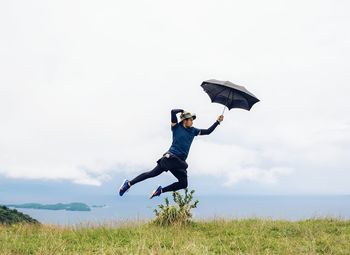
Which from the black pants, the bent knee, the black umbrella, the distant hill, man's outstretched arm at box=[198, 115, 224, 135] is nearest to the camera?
the black pants

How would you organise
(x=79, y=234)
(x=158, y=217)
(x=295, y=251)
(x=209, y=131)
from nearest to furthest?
(x=295, y=251), (x=79, y=234), (x=209, y=131), (x=158, y=217)

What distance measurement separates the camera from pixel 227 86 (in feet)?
46.4

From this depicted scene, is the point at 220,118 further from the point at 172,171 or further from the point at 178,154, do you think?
the point at 172,171

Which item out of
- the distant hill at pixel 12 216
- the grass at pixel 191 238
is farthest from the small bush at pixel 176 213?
the distant hill at pixel 12 216

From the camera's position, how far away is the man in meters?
13.8

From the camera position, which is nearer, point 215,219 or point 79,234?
point 79,234

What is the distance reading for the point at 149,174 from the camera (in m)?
14.2

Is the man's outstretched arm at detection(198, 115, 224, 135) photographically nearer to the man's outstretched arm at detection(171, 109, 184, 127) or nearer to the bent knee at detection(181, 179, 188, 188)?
the man's outstretched arm at detection(171, 109, 184, 127)

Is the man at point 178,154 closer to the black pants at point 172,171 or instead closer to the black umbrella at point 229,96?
the black pants at point 172,171

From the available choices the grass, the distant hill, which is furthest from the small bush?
the distant hill

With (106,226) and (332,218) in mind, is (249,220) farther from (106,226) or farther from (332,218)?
(106,226)

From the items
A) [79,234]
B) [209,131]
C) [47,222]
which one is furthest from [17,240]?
[209,131]

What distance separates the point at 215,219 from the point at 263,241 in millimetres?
3890

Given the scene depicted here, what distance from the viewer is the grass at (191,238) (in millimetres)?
10758
